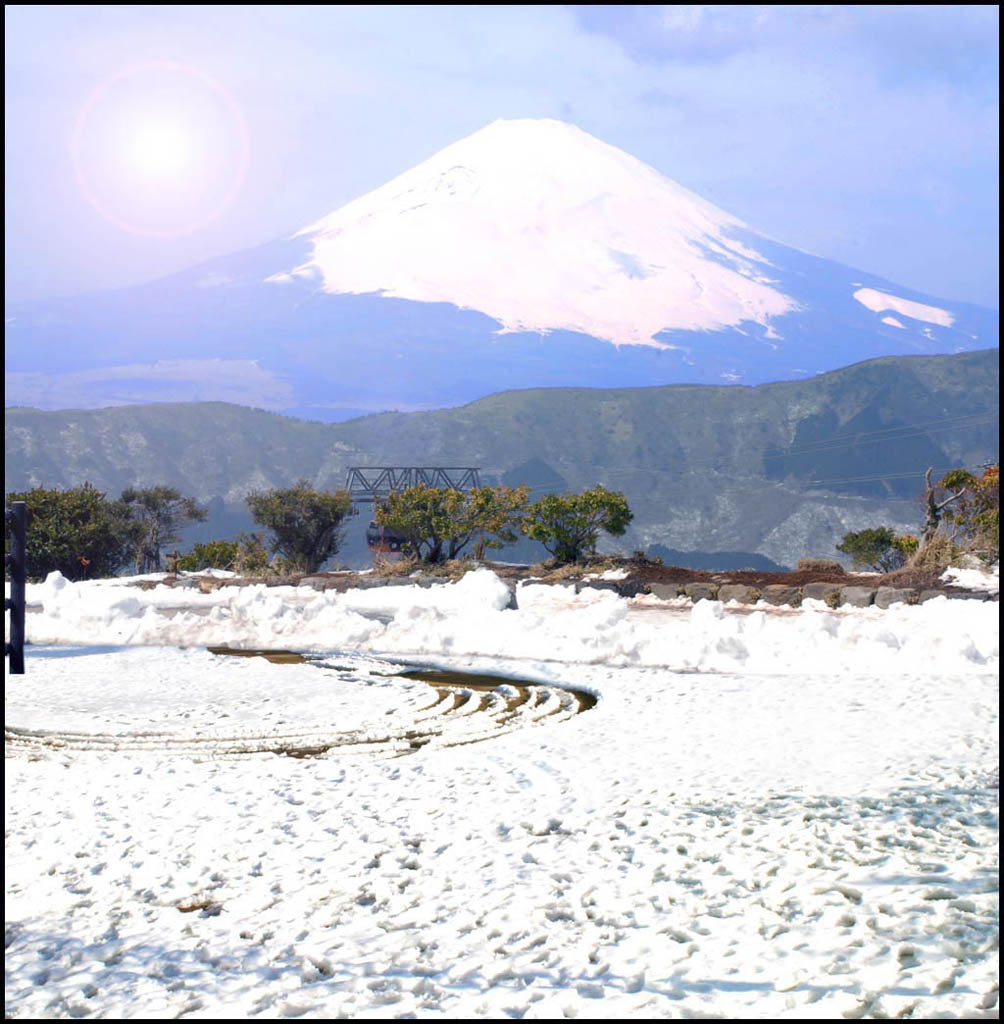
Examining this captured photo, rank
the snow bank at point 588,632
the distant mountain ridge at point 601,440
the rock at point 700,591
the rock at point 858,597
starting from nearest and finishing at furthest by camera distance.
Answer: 1. the snow bank at point 588,632
2. the rock at point 858,597
3. the rock at point 700,591
4. the distant mountain ridge at point 601,440

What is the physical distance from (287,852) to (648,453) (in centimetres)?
8322

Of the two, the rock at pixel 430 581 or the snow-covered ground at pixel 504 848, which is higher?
the rock at pixel 430 581

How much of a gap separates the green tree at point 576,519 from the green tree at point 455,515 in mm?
1179

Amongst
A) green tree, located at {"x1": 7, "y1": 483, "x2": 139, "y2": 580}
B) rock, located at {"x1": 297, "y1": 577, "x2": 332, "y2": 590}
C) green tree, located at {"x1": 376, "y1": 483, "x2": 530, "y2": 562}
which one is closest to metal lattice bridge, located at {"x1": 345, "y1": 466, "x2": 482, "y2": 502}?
green tree, located at {"x1": 376, "y1": 483, "x2": 530, "y2": 562}

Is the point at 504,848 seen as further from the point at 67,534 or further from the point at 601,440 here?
the point at 601,440

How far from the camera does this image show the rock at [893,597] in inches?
612

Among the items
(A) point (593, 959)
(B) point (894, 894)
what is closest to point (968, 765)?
(B) point (894, 894)

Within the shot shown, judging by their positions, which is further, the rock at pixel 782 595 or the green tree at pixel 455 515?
the green tree at pixel 455 515

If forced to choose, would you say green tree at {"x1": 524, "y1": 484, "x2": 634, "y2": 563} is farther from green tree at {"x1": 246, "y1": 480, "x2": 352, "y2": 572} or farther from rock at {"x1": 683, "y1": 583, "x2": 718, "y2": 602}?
green tree at {"x1": 246, "y1": 480, "x2": 352, "y2": 572}

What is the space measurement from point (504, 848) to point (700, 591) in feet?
42.5

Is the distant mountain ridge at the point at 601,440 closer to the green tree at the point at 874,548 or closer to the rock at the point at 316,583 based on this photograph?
the green tree at the point at 874,548

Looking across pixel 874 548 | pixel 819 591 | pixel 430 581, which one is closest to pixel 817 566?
pixel 819 591

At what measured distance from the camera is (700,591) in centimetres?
1750

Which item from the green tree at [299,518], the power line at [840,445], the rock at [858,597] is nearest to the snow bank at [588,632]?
the rock at [858,597]
